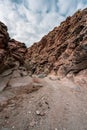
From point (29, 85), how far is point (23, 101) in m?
3.96

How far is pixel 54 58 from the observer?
128 ft

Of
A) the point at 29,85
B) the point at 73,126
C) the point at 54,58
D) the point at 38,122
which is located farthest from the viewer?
the point at 54,58

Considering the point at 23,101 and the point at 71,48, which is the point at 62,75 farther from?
the point at 23,101

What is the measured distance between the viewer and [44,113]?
404 inches

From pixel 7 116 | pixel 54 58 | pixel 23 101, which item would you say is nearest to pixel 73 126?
pixel 7 116

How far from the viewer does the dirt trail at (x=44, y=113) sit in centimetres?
859

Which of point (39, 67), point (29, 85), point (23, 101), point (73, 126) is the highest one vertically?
point (39, 67)

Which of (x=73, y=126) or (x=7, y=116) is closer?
(x=73, y=126)

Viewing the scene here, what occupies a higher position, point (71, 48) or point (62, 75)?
point (71, 48)

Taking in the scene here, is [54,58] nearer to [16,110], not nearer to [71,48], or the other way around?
[71,48]

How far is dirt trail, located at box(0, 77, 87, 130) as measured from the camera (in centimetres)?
859

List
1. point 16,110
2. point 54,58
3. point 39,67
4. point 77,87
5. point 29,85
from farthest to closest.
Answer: point 39,67, point 54,58, point 77,87, point 29,85, point 16,110

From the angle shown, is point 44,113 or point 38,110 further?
point 38,110

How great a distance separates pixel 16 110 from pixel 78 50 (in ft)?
57.9
